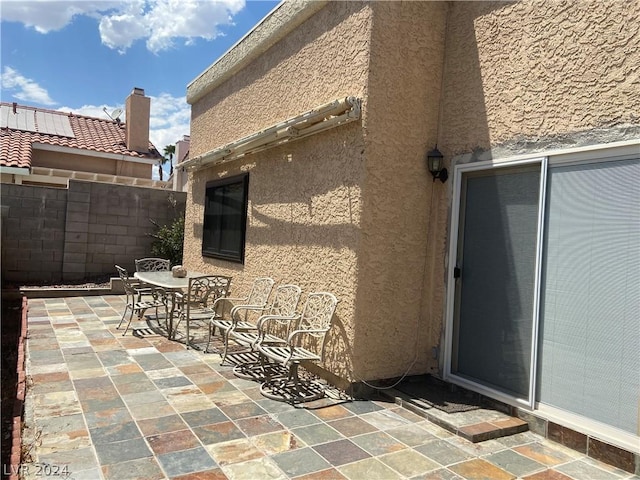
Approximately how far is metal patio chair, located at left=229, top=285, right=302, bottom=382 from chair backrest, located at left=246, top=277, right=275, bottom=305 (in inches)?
7.2

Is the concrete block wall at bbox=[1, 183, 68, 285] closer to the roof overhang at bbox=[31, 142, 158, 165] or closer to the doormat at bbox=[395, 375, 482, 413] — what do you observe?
the roof overhang at bbox=[31, 142, 158, 165]

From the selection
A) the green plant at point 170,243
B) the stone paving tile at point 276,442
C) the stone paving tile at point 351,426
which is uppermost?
the green plant at point 170,243

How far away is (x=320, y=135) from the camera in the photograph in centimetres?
591

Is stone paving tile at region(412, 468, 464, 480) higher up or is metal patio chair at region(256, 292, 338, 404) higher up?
metal patio chair at region(256, 292, 338, 404)

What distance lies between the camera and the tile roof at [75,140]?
1487 cm

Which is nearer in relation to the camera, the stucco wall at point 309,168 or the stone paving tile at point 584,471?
the stone paving tile at point 584,471

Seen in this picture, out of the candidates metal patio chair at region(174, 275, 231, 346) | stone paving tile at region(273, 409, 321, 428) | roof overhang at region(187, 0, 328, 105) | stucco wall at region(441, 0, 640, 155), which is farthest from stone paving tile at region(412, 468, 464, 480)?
roof overhang at region(187, 0, 328, 105)

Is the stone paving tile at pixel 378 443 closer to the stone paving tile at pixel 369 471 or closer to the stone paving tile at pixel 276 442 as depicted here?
the stone paving tile at pixel 369 471

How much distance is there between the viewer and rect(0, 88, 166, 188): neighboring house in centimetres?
1612

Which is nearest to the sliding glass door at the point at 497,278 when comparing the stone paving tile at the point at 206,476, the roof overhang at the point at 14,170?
the stone paving tile at the point at 206,476

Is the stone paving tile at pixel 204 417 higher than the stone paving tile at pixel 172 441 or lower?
higher

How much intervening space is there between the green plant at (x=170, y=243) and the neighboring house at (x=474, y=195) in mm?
6232

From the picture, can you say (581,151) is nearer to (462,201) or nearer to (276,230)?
(462,201)

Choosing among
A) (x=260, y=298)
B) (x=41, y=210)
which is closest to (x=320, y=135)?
(x=260, y=298)
